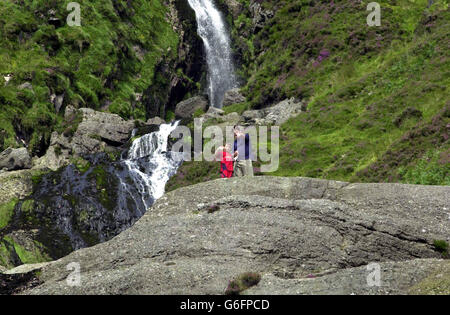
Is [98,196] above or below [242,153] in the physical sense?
below

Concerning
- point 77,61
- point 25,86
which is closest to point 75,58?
point 77,61

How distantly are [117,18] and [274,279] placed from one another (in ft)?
221

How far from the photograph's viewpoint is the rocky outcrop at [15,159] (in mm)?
42719

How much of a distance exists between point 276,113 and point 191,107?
56.3 ft

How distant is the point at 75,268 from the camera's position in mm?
13328

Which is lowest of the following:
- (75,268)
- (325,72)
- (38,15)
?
(75,268)

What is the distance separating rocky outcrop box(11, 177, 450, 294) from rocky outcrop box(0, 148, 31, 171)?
30.7 m

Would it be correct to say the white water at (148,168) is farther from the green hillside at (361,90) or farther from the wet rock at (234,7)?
the wet rock at (234,7)

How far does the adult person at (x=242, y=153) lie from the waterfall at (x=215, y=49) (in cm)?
Result: 5208

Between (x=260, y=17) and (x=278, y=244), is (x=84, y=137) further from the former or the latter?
(x=260, y=17)

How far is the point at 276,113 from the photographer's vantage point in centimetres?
4997

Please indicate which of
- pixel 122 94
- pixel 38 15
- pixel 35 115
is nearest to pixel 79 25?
pixel 38 15
